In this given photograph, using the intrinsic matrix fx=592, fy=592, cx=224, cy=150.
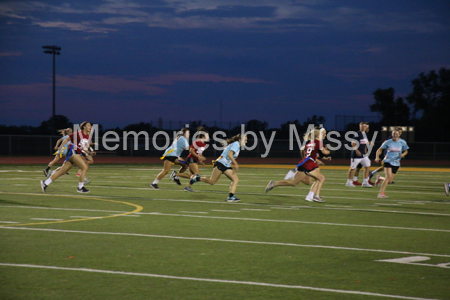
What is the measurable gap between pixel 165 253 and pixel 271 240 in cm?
183

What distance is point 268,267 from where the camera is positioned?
6.96m

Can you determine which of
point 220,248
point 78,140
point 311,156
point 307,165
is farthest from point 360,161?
point 220,248

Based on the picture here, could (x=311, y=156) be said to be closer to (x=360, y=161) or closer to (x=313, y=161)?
(x=313, y=161)

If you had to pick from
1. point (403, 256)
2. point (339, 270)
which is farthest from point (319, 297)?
point (403, 256)

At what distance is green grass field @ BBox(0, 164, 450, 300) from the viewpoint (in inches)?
236

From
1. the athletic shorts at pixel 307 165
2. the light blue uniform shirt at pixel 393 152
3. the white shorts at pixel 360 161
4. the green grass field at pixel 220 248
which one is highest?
the light blue uniform shirt at pixel 393 152

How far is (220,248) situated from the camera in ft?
26.8

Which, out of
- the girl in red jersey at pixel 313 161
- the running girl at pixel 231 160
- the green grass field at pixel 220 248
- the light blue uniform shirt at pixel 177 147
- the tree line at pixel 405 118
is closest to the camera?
the green grass field at pixel 220 248

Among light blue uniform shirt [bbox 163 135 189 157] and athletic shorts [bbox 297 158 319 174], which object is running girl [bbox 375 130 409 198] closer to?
athletic shorts [bbox 297 158 319 174]

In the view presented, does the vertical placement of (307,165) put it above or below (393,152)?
below

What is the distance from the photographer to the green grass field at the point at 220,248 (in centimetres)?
598

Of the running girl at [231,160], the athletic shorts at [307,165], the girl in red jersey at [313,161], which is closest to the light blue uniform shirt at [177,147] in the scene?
the running girl at [231,160]

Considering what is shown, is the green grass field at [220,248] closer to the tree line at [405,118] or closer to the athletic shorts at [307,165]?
the athletic shorts at [307,165]

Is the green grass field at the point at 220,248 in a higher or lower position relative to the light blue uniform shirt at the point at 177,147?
lower
